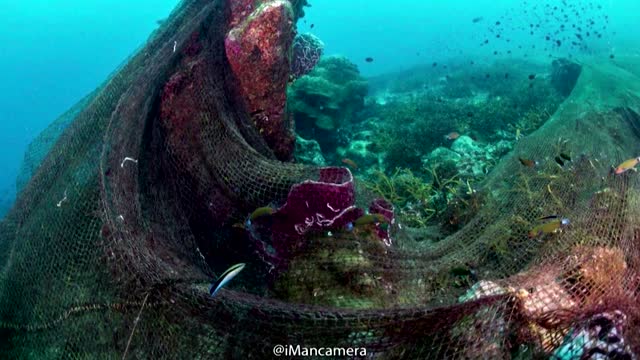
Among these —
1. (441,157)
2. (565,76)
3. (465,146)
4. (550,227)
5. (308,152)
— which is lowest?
(565,76)

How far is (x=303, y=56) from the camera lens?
877cm

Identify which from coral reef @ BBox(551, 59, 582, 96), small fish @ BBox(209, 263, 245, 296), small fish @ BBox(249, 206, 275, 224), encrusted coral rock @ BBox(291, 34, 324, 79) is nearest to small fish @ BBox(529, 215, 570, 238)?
small fish @ BBox(249, 206, 275, 224)

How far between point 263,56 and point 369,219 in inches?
123

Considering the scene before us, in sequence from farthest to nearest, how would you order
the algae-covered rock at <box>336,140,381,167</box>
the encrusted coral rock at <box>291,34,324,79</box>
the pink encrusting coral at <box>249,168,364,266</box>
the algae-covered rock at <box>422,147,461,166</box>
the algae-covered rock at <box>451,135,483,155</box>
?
the algae-covered rock at <box>336,140,381,167</box>, the algae-covered rock at <box>451,135,483,155</box>, the algae-covered rock at <box>422,147,461,166</box>, the encrusted coral rock at <box>291,34,324,79</box>, the pink encrusting coral at <box>249,168,364,266</box>

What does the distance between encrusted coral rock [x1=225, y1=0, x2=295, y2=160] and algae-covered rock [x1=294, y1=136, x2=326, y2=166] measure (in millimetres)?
3878

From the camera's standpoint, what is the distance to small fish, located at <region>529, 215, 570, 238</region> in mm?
3834

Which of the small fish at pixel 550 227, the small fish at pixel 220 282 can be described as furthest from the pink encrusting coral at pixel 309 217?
the small fish at pixel 550 227

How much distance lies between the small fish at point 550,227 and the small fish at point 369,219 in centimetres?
150

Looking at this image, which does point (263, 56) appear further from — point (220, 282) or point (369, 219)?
point (220, 282)

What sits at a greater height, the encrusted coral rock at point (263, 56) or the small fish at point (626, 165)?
the encrusted coral rock at point (263, 56)

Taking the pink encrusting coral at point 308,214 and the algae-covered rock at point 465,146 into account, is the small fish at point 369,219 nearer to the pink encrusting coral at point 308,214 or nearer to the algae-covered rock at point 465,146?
the pink encrusting coral at point 308,214

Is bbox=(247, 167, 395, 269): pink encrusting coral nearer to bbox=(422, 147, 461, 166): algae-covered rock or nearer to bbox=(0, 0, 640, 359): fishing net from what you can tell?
bbox=(0, 0, 640, 359): fishing net

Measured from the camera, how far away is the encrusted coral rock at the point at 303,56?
→ 863 cm

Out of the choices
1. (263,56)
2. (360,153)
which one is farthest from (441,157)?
(263,56)
